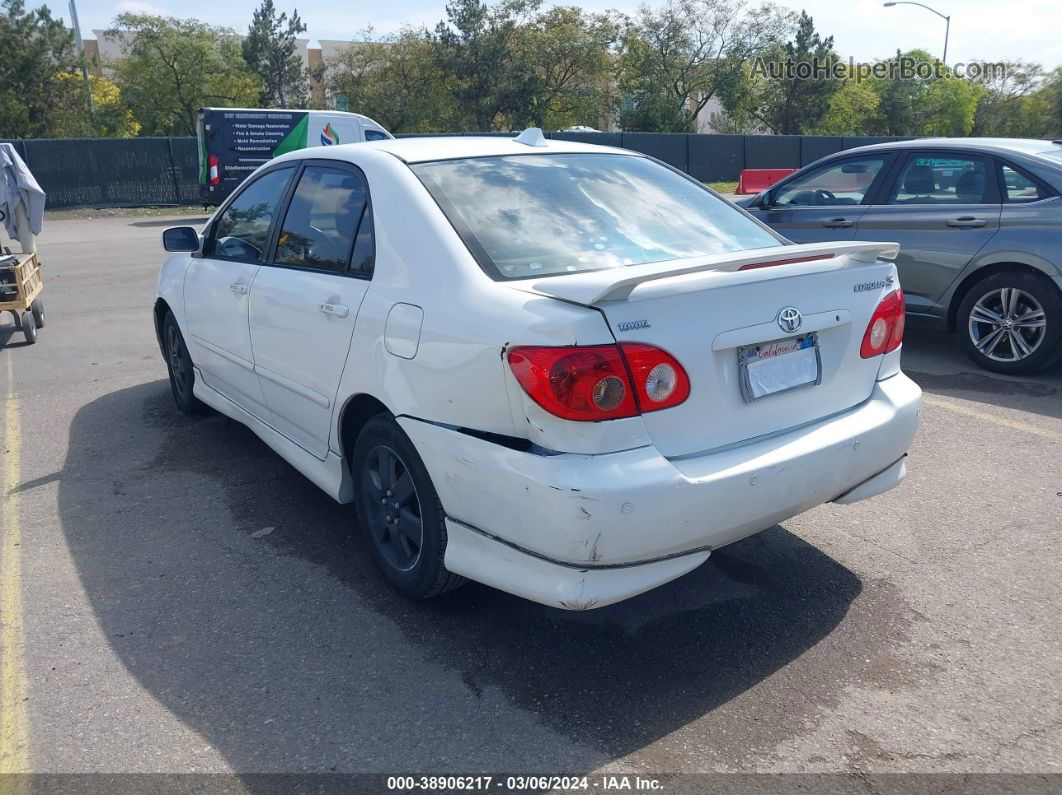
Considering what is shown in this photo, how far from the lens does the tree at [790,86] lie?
53.5 metres

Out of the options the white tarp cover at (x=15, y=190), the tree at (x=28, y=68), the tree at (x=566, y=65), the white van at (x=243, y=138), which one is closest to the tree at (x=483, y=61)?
the tree at (x=566, y=65)

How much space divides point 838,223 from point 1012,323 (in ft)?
5.49

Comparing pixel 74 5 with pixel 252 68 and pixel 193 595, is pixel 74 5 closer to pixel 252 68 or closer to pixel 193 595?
pixel 252 68

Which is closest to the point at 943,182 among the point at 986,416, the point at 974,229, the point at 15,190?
the point at 974,229

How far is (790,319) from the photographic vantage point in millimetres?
2980

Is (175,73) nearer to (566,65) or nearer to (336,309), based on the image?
(566,65)

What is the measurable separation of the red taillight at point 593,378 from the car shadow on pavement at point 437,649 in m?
0.95

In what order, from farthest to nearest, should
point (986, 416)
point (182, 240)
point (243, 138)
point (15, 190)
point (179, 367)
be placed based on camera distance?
point (243, 138) < point (15, 190) < point (179, 367) < point (986, 416) < point (182, 240)

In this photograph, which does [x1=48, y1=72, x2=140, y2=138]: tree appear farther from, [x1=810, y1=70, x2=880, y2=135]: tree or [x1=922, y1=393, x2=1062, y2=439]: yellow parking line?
[x1=922, y1=393, x2=1062, y2=439]: yellow parking line

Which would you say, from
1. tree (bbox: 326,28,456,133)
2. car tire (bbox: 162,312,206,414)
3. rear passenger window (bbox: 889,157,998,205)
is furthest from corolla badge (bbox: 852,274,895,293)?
tree (bbox: 326,28,456,133)

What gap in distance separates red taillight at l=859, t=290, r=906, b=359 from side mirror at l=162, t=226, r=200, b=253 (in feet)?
12.4

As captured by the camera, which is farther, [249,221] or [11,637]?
[249,221]

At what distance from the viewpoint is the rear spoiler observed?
265 cm

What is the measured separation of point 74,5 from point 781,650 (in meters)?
52.8
